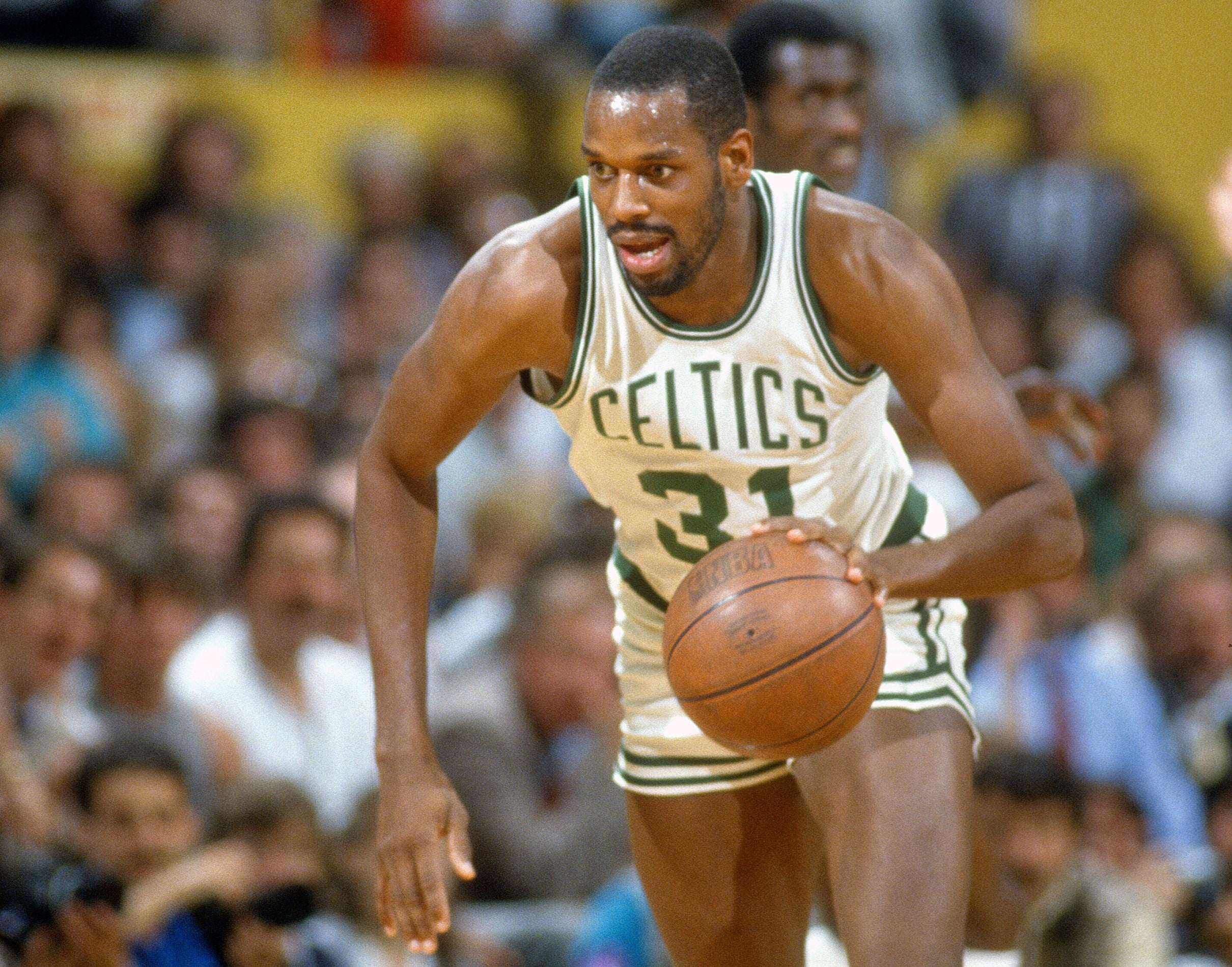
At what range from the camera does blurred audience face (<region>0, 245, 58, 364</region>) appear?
24.7 ft

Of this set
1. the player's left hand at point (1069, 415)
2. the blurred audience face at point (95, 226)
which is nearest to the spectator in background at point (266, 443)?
the blurred audience face at point (95, 226)

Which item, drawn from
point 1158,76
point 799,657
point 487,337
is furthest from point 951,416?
point 1158,76

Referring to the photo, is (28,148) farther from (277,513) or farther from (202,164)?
(277,513)

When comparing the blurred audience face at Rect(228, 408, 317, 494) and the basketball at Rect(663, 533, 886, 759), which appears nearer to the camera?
the basketball at Rect(663, 533, 886, 759)

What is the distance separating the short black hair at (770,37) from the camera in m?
5.12

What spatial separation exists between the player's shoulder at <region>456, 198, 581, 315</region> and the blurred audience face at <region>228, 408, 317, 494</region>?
4.00m

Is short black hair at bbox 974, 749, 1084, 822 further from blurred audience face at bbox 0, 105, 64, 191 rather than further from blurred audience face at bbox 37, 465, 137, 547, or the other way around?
blurred audience face at bbox 0, 105, 64, 191

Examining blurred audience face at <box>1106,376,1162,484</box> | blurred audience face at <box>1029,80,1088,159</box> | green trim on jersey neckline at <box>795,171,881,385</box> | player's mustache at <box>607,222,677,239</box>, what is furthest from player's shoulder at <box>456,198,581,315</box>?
blurred audience face at <box>1029,80,1088,159</box>

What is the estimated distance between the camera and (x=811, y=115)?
505 cm

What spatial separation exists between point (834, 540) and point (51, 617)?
3.55 meters

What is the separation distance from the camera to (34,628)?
6145 mm

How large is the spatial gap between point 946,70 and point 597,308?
7394 mm

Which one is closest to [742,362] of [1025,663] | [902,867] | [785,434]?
[785,434]

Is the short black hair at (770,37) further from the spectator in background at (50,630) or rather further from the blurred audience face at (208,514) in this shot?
the blurred audience face at (208,514)
